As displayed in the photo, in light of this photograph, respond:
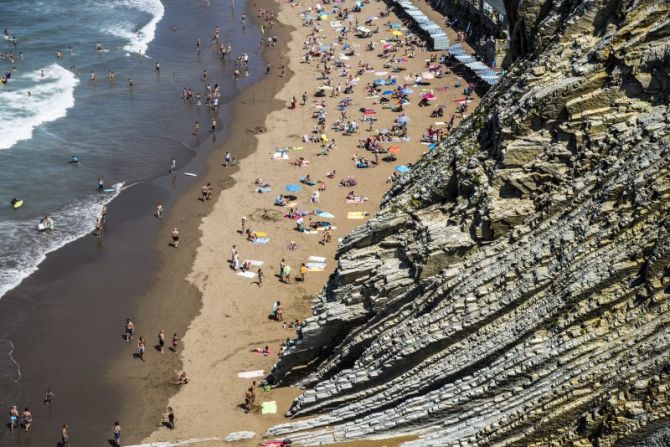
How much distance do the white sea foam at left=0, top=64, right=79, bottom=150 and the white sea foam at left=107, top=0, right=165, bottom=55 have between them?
10.2m

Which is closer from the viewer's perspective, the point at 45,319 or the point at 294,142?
the point at 45,319

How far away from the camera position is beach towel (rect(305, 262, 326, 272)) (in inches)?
1788

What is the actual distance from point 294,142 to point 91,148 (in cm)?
1567

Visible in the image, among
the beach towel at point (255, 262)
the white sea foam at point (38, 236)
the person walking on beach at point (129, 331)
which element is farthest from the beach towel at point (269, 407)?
the white sea foam at point (38, 236)

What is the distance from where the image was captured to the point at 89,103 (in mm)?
70438

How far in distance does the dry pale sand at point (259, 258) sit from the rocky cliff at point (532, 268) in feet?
10.6

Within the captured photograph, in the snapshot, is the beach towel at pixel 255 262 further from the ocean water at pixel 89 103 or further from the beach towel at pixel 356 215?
the ocean water at pixel 89 103

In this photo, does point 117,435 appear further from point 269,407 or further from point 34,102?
point 34,102

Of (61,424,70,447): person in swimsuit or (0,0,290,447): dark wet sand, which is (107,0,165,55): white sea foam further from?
(61,424,70,447): person in swimsuit

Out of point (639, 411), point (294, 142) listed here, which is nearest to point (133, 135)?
point (294, 142)

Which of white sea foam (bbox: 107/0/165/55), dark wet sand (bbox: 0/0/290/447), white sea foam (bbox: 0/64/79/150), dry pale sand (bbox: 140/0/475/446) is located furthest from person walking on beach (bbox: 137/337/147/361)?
white sea foam (bbox: 107/0/165/55)

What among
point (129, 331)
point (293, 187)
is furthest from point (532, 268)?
point (293, 187)

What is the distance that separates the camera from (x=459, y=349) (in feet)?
84.9

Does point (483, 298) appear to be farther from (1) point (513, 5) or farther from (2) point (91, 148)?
(2) point (91, 148)
